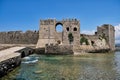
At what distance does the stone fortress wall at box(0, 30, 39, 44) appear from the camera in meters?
42.6

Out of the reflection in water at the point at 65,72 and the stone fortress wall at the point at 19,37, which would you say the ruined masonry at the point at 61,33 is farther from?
the reflection in water at the point at 65,72

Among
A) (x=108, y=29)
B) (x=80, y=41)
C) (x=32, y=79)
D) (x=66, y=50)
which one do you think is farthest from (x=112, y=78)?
(x=108, y=29)

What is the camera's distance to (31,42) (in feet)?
140

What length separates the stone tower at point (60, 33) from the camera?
132ft

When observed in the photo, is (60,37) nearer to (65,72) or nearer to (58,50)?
(58,50)

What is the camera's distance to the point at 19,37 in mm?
43219

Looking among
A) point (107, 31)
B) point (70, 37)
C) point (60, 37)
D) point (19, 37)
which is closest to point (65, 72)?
point (70, 37)

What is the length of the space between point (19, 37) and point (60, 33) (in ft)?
30.0

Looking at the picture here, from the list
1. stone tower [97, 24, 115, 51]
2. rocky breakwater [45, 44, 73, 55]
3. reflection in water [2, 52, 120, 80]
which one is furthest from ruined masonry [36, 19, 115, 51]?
reflection in water [2, 52, 120, 80]

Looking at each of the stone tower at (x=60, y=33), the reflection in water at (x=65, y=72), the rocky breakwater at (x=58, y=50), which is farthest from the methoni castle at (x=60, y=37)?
the reflection in water at (x=65, y=72)

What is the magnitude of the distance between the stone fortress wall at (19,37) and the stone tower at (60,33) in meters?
2.48

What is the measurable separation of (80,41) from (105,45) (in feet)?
27.1

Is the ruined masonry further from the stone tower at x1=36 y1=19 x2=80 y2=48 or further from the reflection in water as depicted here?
the reflection in water

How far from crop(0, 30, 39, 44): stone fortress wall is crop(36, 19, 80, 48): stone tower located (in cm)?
248
